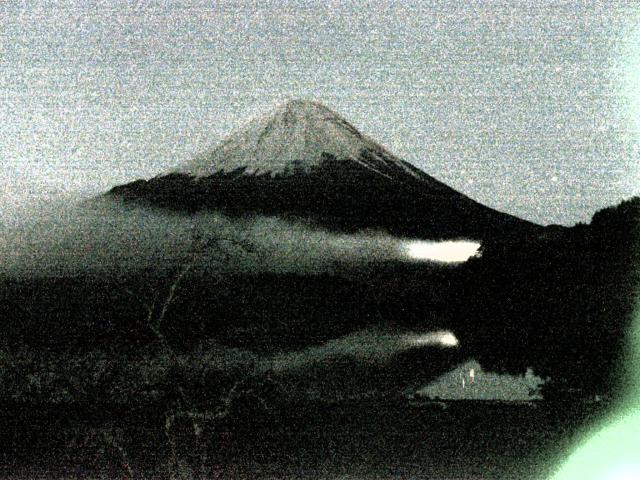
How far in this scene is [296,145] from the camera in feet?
571

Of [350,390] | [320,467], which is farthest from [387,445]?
[350,390]

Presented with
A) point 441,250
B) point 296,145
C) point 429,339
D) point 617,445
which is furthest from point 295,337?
point 296,145

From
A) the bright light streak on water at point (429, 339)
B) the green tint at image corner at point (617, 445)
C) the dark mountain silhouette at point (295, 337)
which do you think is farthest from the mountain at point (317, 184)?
the green tint at image corner at point (617, 445)

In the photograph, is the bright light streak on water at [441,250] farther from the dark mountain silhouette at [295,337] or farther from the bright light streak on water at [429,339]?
the bright light streak on water at [429,339]

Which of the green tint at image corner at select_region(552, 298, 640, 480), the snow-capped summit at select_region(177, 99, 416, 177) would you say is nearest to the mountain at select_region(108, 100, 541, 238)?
the snow-capped summit at select_region(177, 99, 416, 177)

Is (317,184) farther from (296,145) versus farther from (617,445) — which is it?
(617,445)

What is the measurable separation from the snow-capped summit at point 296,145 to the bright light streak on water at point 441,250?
A: 34972mm

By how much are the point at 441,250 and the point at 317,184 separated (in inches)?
1990

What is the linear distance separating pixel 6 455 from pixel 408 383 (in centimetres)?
3270

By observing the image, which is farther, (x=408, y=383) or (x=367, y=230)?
(x=367, y=230)

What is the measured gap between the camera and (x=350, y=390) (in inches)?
1913

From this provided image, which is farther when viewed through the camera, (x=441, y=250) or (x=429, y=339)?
(x=441, y=250)

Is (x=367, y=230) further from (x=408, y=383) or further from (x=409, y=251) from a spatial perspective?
(x=408, y=383)

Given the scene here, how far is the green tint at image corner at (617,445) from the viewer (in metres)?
16.9
